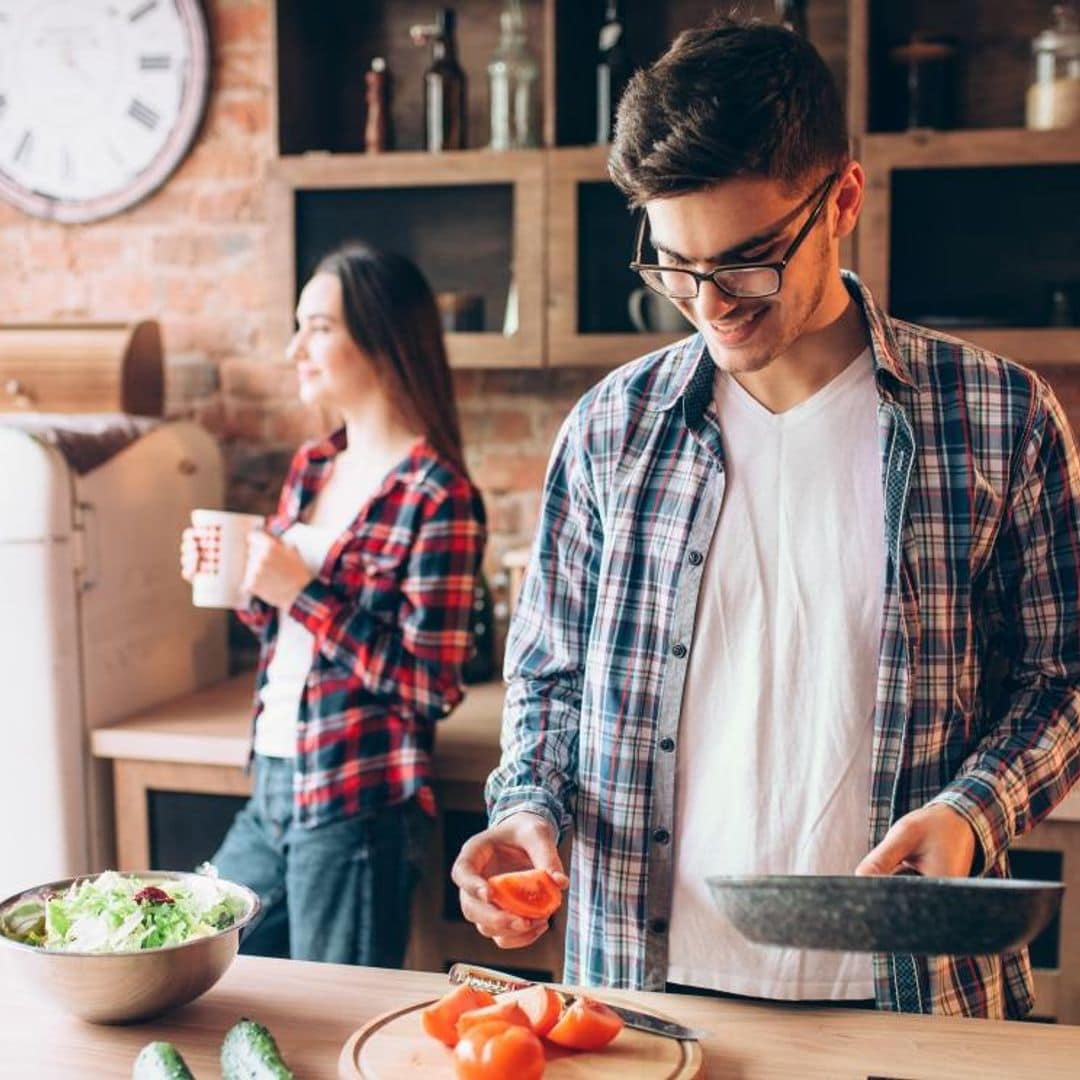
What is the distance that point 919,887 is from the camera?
0.94 meters

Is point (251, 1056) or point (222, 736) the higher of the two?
point (251, 1056)

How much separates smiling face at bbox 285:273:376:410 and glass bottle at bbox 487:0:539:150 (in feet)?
1.91

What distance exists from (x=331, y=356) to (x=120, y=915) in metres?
1.23

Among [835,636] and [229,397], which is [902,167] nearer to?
[835,636]

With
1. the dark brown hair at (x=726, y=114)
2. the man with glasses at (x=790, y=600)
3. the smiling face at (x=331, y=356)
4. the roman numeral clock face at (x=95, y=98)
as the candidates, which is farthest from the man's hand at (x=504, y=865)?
the roman numeral clock face at (x=95, y=98)

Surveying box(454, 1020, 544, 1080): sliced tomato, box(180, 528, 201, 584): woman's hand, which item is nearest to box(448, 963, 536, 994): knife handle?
box(454, 1020, 544, 1080): sliced tomato

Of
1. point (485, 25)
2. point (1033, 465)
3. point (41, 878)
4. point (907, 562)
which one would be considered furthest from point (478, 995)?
point (485, 25)

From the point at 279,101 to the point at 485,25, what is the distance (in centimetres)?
48

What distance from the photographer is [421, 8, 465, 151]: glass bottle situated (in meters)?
2.75

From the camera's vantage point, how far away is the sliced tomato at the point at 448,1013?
1172mm

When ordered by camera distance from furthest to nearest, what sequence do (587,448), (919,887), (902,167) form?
1. (902,167)
2. (587,448)
3. (919,887)

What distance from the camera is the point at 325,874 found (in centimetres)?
215

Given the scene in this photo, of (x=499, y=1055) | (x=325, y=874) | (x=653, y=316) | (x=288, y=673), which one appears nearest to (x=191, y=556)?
(x=288, y=673)

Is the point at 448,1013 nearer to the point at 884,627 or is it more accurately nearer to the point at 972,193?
the point at 884,627
